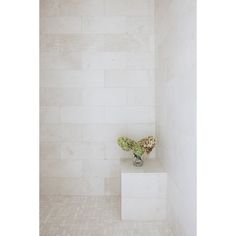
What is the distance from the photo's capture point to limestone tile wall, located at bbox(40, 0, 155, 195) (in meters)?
3.00

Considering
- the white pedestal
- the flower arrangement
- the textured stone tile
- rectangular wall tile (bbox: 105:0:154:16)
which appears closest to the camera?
the textured stone tile

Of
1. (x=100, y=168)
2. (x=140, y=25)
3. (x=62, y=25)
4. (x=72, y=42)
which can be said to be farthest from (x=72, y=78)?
(x=100, y=168)

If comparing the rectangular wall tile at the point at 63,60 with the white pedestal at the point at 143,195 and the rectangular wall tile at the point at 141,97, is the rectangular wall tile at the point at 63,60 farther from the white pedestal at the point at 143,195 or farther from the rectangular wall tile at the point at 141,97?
the white pedestal at the point at 143,195

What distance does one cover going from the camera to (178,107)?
1930 mm

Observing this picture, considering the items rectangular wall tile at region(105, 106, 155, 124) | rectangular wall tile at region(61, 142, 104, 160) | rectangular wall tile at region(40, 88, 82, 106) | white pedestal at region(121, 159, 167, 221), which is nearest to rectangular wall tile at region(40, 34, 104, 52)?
rectangular wall tile at region(40, 88, 82, 106)

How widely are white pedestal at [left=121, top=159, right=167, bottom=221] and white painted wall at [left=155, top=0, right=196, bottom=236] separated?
145 mm

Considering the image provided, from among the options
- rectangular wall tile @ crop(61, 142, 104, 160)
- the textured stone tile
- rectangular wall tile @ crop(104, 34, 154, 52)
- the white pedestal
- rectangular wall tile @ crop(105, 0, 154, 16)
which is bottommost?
the textured stone tile

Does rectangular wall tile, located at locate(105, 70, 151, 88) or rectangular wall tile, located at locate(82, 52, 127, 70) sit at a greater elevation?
rectangular wall tile, located at locate(82, 52, 127, 70)

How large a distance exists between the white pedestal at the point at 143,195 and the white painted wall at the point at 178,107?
15cm

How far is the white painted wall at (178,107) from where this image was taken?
158cm

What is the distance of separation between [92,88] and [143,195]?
4.28 ft

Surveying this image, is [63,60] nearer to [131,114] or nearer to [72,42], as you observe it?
[72,42]

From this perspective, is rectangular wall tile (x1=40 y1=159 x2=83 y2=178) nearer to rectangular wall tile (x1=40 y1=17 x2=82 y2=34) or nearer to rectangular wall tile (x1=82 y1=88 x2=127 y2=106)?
rectangular wall tile (x1=82 y1=88 x2=127 y2=106)
